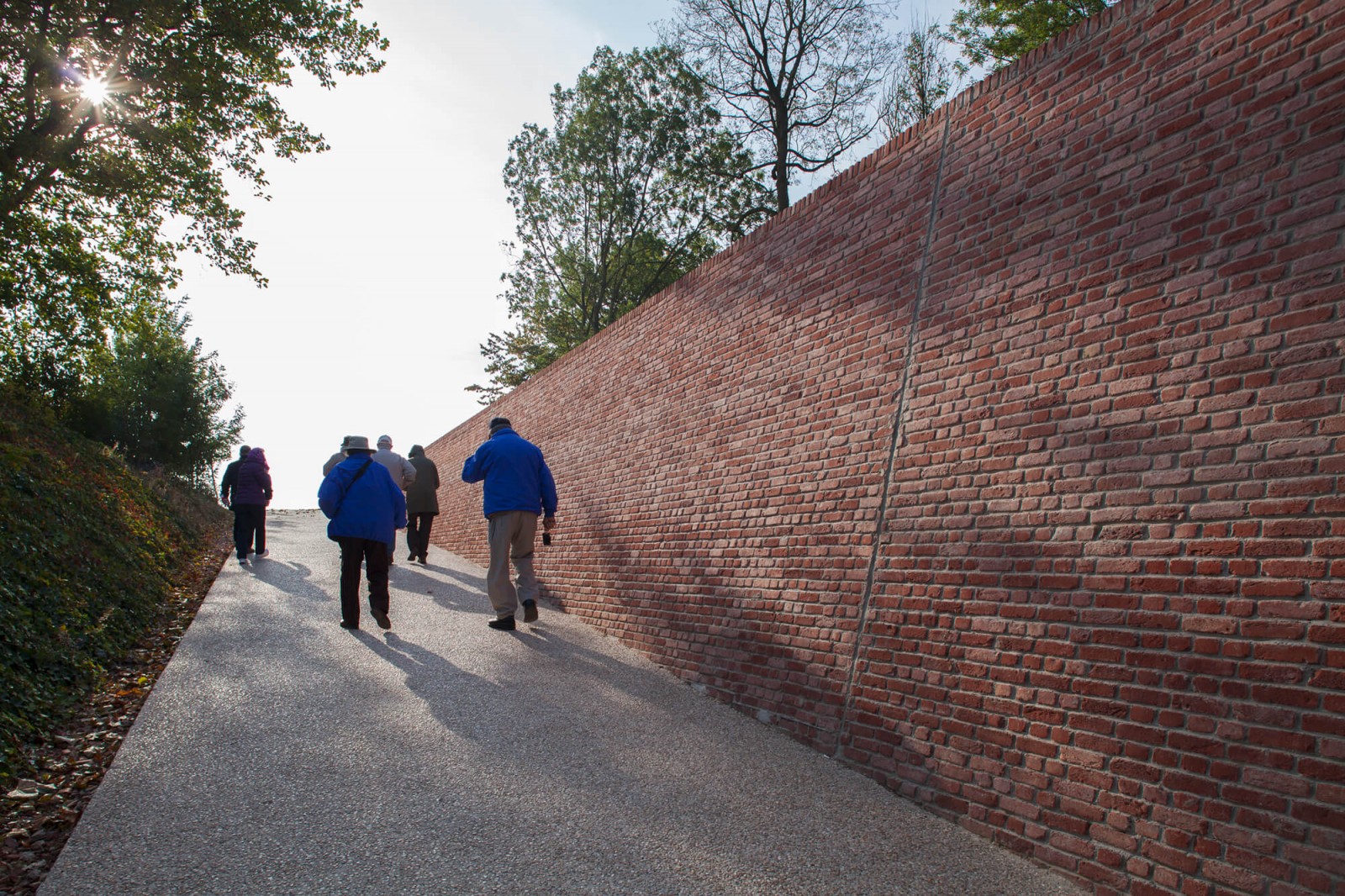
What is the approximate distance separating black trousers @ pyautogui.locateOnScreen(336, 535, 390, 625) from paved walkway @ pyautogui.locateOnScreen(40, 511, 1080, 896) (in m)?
1.17

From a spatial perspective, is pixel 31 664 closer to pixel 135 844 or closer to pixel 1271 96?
pixel 135 844

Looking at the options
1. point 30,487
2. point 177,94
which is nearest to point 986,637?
point 30,487

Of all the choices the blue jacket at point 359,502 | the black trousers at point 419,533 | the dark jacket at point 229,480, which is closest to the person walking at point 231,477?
the dark jacket at point 229,480

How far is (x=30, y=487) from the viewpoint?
786 cm

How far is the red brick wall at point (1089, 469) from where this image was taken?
2945mm

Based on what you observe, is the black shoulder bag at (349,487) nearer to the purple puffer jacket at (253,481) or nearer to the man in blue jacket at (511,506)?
the man in blue jacket at (511,506)

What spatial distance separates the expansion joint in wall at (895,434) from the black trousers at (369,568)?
4528 millimetres

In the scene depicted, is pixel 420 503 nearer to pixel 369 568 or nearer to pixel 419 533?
pixel 419 533

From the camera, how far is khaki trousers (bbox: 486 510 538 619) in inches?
301

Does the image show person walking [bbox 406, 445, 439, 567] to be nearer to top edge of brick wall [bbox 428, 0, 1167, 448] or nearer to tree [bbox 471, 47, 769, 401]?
top edge of brick wall [bbox 428, 0, 1167, 448]

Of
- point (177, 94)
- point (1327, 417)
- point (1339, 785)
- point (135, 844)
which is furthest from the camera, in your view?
point (177, 94)

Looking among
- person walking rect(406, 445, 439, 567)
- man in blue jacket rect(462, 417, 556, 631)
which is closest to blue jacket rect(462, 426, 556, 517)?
man in blue jacket rect(462, 417, 556, 631)

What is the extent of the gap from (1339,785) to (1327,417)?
49.4 inches

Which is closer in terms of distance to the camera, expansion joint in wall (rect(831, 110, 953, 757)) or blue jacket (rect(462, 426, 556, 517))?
expansion joint in wall (rect(831, 110, 953, 757))
